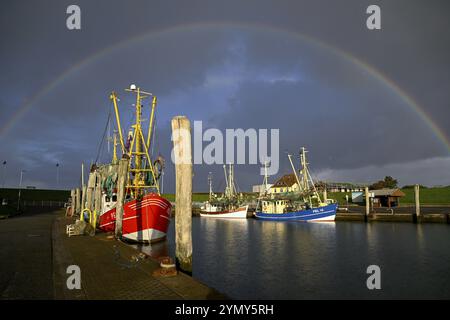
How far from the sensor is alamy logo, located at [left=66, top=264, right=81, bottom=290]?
390 inches

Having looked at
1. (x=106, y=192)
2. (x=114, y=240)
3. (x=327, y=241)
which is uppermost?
(x=106, y=192)

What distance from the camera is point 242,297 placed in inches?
618

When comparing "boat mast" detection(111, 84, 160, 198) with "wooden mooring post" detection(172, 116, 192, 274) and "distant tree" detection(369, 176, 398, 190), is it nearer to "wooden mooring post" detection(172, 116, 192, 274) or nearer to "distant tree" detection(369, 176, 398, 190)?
"wooden mooring post" detection(172, 116, 192, 274)

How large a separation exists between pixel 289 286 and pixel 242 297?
10.9 ft

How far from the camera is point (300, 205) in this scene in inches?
2798

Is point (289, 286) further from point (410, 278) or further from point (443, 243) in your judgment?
point (443, 243)

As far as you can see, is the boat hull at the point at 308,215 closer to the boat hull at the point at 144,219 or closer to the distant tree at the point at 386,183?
the boat hull at the point at 144,219

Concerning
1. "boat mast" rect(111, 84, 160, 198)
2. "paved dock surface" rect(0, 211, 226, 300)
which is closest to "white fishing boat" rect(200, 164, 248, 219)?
"boat mast" rect(111, 84, 160, 198)

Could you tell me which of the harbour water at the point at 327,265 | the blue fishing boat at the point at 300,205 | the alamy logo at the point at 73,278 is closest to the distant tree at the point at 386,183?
the blue fishing boat at the point at 300,205

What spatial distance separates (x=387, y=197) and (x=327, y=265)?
205 ft

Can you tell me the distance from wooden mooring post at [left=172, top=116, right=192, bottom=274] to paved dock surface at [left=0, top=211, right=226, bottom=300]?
1577 mm

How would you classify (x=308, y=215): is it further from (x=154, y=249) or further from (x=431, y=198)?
(x=431, y=198)
